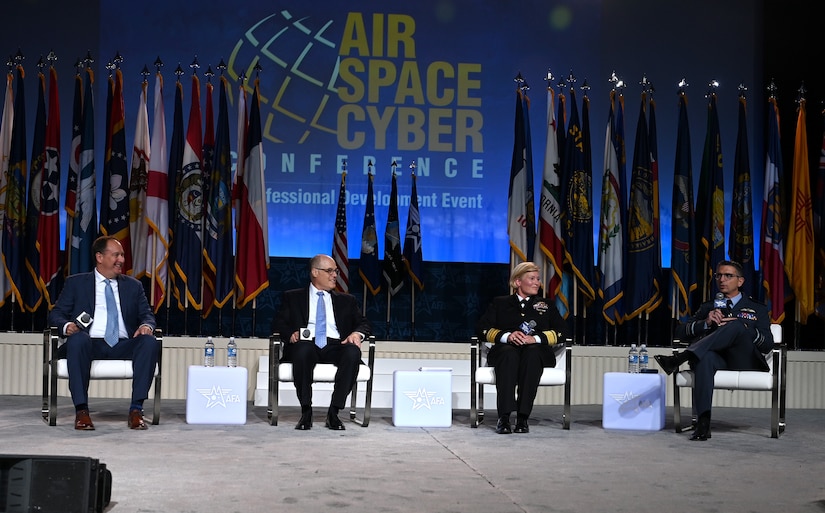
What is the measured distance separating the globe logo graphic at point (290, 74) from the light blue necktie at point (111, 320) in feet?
9.95

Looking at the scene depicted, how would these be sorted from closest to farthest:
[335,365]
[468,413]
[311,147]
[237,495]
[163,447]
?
[237,495] → [163,447] → [335,365] → [468,413] → [311,147]

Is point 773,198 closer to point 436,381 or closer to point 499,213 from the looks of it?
point 499,213

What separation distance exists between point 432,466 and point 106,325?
7.80 feet

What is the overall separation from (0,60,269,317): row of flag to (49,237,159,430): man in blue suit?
1.89 metres

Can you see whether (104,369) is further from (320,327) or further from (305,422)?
(320,327)

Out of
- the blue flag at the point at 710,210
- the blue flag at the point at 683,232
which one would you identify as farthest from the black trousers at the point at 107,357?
the blue flag at the point at 710,210

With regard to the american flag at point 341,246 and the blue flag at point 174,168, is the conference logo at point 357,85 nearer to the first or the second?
the blue flag at point 174,168

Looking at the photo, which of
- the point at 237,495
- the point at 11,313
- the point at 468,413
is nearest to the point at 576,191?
the point at 468,413

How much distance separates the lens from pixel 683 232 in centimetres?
821

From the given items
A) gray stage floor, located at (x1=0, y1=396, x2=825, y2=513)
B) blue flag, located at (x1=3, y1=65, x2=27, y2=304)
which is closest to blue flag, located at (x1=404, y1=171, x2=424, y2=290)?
gray stage floor, located at (x1=0, y1=396, x2=825, y2=513)

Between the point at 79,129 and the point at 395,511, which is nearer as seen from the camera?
the point at 395,511

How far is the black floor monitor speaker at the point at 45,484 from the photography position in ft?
10.3

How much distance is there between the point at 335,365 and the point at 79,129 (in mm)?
3322

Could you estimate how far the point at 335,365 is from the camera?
6.16 m
